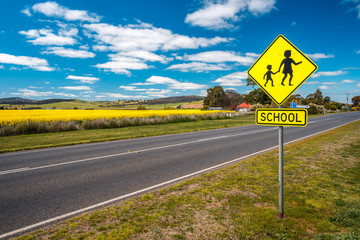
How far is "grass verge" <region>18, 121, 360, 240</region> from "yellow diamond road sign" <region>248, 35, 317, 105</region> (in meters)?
2.04

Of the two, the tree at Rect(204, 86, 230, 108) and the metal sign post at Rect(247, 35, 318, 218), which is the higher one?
the tree at Rect(204, 86, 230, 108)

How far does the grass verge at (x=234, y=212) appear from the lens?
323 centimetres

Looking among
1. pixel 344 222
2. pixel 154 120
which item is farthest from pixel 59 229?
pixel 154 120

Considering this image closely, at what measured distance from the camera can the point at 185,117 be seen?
29234 mm

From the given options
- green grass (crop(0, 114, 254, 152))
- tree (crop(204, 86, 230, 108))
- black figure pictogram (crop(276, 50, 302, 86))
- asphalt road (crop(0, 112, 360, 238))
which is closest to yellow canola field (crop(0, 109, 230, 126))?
green grass (crop(0, 114, 254, 152))

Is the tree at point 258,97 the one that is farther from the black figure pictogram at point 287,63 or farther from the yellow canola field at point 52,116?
the black figure pictogram at point 287,63

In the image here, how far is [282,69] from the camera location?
3479 millimetres

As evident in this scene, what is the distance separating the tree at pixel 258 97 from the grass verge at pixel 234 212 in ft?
210

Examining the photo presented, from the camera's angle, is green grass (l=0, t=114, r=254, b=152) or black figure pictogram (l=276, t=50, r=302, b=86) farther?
green grass (l=0, t=114, r=254, b=152)

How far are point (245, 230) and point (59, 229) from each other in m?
2.96

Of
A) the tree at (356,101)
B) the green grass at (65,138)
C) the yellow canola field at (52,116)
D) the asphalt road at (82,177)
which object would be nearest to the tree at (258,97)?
the yellow canola field at (52,116)

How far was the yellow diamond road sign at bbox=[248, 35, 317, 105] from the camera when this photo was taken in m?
3.33

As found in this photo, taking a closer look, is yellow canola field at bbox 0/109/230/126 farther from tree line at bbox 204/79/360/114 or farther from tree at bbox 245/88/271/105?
tree at bbox 245/88/271/105

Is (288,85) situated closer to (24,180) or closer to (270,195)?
(270,195)
